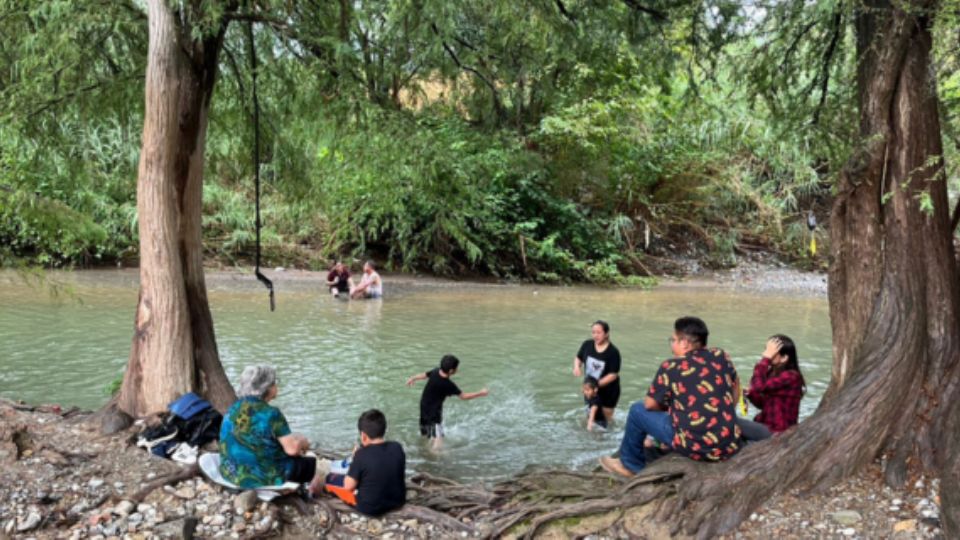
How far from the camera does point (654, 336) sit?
1366cm

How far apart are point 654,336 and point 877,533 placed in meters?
9.58

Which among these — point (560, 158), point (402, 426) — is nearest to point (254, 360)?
point (402, 426)

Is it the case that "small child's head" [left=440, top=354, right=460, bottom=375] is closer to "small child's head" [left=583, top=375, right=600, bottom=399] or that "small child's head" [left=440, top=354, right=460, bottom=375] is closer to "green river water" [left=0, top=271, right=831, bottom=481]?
"green river water" [left=0, top=271, right=831, bottom=481]

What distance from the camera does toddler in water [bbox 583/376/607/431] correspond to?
8.01 m

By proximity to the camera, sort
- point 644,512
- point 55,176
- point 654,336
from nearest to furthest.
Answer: point 644,512, point 55,176, point 654,336

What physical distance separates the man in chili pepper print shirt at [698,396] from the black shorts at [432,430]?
124 inches

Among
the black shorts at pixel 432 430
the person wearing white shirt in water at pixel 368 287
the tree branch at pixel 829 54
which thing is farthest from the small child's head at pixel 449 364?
the person wearing white shirt in water at pixel 368 287

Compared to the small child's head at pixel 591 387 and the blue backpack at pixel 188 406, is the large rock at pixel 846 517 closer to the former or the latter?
the small child's head at pixel 591 387

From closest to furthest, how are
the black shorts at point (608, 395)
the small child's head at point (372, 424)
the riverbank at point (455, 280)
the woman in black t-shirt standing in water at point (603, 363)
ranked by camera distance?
the small child's head at point (372, 424) < the woman in black t-shirt standing in water at point (603, 363) < the black shorts at point (608, 395) < the riverbank at point (455, 280)

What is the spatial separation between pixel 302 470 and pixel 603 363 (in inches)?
146

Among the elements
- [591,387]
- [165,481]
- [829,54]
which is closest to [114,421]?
[165,481]

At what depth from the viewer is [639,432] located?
548 centimetres

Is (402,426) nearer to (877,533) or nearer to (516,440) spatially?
(516,440)

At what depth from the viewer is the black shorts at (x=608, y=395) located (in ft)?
26.6
